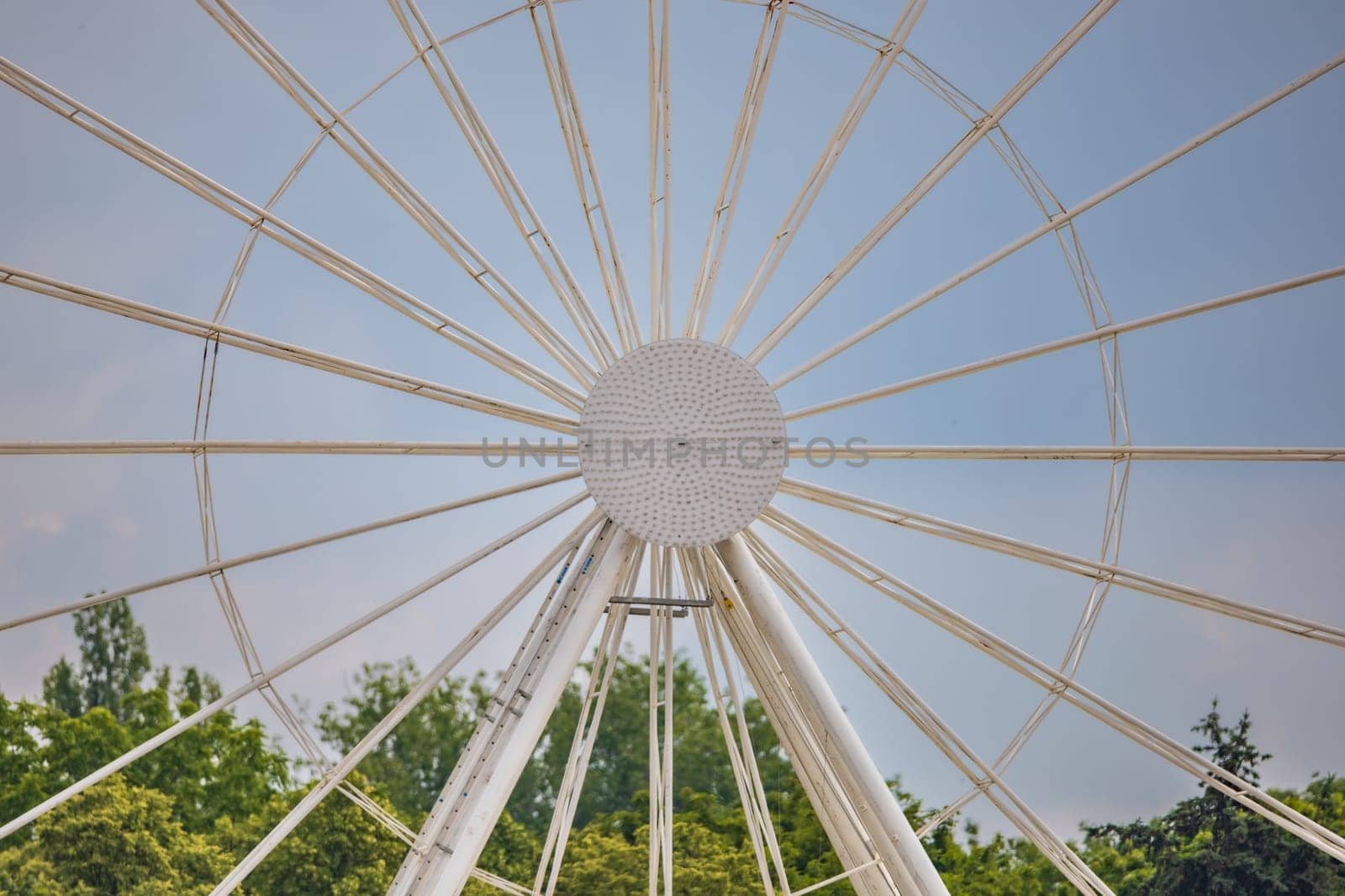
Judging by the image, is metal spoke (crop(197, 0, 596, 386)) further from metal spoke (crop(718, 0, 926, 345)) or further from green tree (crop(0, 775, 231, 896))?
green tree (crop(0, 775, 231, 896))

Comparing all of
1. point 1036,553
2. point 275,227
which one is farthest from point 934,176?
point 275,227

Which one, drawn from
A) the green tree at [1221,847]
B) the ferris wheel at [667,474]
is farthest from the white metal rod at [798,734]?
the green tree at [1221,847]

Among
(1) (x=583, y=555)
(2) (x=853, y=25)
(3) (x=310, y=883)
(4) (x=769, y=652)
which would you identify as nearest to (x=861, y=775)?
(4) (x=769, y=652)

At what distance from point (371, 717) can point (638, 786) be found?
885 cm

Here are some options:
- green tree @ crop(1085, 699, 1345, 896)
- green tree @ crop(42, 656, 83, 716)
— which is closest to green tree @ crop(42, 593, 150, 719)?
green tree @ crop(42, 656, 83, 716)

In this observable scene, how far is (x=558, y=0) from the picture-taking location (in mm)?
21453

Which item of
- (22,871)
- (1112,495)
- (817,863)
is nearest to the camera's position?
(1112,495)

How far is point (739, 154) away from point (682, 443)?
4.40 metres

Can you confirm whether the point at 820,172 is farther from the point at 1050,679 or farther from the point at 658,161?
the point at 1050,679

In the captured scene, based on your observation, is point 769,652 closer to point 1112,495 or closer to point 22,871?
point 1112,495

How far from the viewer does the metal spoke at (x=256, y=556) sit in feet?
54.1

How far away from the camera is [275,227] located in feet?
59.0

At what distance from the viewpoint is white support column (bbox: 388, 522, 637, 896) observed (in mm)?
15172

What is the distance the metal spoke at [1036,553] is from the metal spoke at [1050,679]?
1.69 ft
